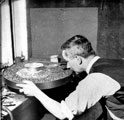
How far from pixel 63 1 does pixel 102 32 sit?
0.93 meters

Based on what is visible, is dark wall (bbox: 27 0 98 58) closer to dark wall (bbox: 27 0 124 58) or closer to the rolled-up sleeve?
dark wall (bbox: 27 0 124 58)

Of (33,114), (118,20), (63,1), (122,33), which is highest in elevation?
(63,1)

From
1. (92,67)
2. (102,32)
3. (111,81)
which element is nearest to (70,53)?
(92,67)

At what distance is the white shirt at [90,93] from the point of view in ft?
5.93

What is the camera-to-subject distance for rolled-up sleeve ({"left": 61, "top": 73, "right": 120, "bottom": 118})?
181cm

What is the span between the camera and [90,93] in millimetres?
1800

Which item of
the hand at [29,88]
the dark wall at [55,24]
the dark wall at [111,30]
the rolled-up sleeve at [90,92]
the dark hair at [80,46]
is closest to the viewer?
the rolled-up sleeve at [90,92]

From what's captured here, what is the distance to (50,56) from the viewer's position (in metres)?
4.15

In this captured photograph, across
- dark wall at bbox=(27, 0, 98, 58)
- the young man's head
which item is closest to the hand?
the young man's head

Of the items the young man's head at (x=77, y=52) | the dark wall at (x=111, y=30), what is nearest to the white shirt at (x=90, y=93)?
the young man's head at (x=77, y=52)

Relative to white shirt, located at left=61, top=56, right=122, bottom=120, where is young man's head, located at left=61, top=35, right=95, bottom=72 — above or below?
above

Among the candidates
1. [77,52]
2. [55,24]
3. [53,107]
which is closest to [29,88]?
[53,107]

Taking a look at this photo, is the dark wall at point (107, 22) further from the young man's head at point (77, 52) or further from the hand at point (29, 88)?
the hand at point (29, 88)

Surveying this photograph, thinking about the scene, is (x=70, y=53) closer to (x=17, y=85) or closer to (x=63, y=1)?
(x=17, y=85)
